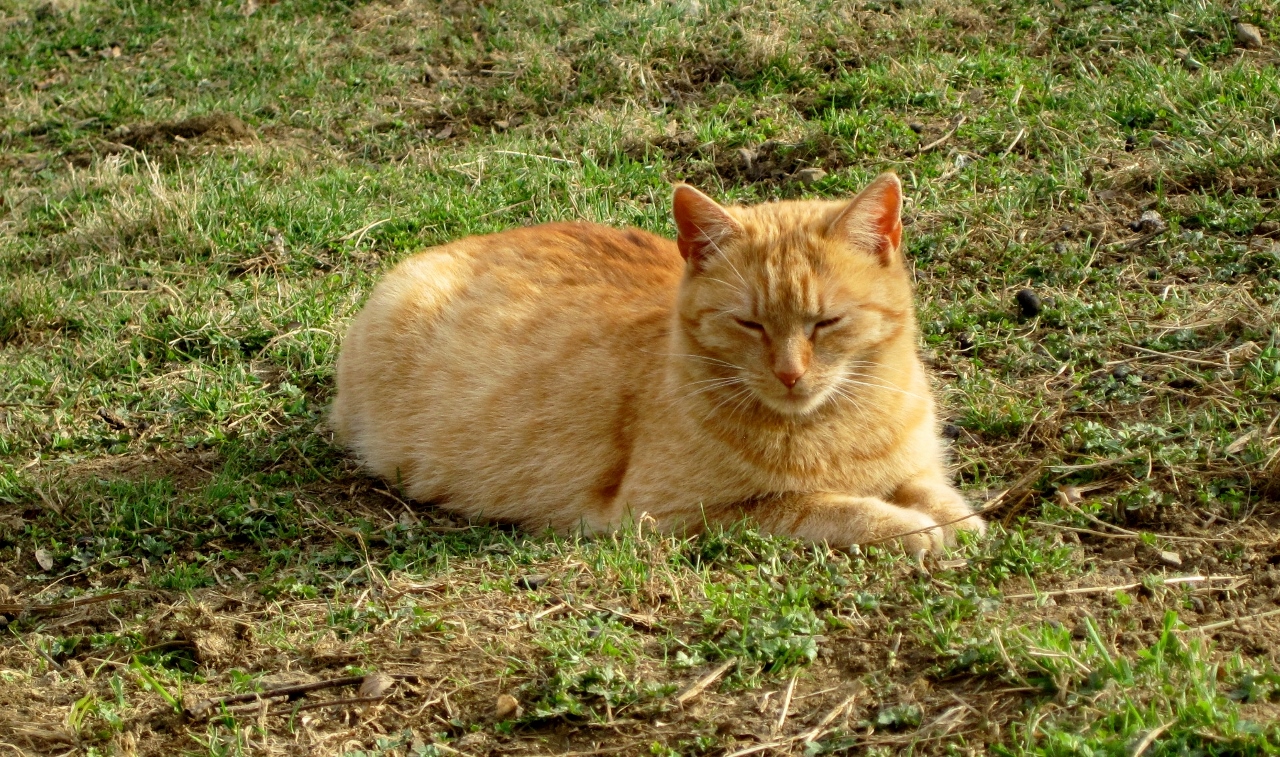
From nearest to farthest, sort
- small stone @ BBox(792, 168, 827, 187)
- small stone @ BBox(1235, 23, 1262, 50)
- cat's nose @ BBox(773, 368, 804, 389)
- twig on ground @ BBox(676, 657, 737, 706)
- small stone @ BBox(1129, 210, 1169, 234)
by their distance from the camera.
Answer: twig on ground @ BBox(676, 657, 737, 706) → cat's nose @ BBox(773, 368, 804, 389) → small stone @ BBox(1129, 210, 1169, 234) → small stone @ BBox(792, 168, 827, 187) → small stone @ BBox(1235, 23, 1262, 50)

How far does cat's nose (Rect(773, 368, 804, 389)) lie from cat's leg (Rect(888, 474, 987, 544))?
0.64m

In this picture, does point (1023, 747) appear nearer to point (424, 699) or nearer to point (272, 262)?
point (424, 699)

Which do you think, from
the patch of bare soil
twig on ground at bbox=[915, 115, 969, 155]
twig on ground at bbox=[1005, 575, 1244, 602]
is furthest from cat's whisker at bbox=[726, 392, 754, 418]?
the patch of bare soil

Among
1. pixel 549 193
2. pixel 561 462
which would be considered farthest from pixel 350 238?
pixel 561 462

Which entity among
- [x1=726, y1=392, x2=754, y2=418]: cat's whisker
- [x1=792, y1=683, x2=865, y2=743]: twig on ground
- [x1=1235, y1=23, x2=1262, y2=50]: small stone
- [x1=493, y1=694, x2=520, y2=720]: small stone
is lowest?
[x1=493, y1=694, x2=520, y2=720]: small stone

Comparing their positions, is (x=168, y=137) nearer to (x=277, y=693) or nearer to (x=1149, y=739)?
(x=277, y=693)

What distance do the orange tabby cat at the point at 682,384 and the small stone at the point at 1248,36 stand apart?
11.5 feet

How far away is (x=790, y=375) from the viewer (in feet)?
12.7

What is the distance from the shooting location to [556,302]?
16.7ft

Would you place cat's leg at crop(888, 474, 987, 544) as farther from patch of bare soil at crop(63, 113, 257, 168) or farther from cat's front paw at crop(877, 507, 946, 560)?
patch of bare soil at crop(63, 113, 257, 168)

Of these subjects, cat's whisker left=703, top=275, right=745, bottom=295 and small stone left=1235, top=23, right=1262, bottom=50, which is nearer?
cat's whisker left=703, top=275, right=745, bottom=295

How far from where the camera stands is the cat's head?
3965 mm

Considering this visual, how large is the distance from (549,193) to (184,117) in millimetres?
2937

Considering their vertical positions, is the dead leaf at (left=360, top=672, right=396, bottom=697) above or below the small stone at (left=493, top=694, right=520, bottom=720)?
below
